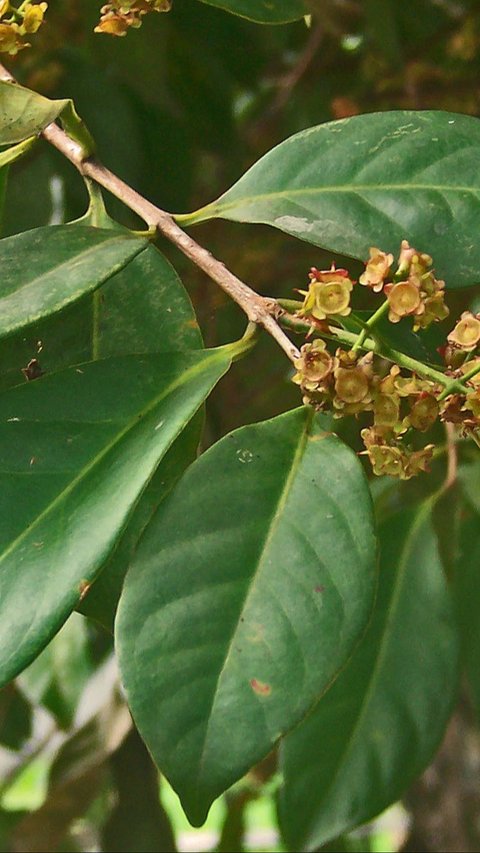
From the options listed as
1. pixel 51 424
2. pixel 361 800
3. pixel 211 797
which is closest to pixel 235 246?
pixel 361 800

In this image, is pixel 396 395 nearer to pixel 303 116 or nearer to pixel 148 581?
pixel 148 581

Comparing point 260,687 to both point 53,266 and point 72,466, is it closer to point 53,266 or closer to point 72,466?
point 72,466

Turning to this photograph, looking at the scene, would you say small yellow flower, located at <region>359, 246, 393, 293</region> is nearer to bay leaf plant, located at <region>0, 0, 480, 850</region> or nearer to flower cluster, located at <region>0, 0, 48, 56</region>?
bay leaf plant, located at <region>0, 0, 480, 850</region>

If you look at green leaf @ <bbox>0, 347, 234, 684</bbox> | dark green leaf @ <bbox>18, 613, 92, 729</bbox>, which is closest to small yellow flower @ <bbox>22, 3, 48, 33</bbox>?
green leaf @ <bbox>0, 347, 234, 684</bbox>

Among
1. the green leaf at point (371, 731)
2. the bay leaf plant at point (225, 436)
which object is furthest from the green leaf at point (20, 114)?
the green leaf at point (371, 731)

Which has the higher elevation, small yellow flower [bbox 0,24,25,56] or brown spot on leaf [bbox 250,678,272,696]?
small yellow flower [bbox 0,24,25,56]

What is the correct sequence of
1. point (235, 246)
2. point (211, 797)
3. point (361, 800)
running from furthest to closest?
point (235, 246), point (361, 800), point (211, 797)
